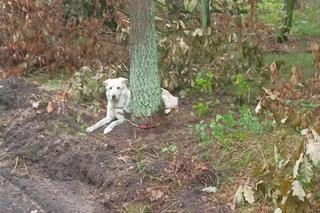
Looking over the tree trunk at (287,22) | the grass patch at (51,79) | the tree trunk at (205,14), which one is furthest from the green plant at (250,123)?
the tree trunk at (287,22)

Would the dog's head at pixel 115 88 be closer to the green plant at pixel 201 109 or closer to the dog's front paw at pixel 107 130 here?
the dog's front paw at pixel 107 130

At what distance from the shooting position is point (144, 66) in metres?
6.61

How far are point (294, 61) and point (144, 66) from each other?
299 cm

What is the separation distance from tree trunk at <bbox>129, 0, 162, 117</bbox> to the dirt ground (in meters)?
0.19

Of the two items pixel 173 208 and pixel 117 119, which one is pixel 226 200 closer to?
pixel 173 208

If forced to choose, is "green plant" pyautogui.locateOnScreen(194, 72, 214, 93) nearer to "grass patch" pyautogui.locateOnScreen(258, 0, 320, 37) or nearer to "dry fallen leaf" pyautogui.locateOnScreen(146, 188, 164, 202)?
"dry fallen leaf" pyautogui.locateOnScreen(146, 188, 164, 202)

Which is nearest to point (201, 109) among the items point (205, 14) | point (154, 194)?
point (154, 194)

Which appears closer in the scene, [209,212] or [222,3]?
[209,212]

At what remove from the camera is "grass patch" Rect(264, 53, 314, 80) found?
795cm

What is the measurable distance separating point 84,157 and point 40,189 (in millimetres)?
565

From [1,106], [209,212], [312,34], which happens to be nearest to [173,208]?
[209,212]

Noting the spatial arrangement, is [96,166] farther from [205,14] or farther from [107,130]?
[205,14]

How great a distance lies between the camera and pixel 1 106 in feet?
25.8

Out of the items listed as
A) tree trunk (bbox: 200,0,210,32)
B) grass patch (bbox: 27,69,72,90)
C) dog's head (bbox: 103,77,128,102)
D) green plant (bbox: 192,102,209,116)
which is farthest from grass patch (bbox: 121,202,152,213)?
tree trunk (bbox: 200,0,210,32)
